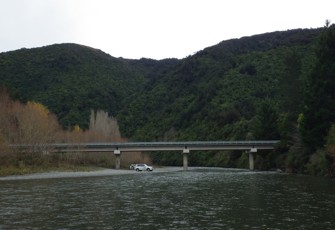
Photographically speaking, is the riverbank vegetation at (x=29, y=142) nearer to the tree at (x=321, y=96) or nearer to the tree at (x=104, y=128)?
the tree at (x=104, y=128)

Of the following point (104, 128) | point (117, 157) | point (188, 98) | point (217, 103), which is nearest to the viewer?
point (117, 157)

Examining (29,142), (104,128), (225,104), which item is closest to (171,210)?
(29,142)

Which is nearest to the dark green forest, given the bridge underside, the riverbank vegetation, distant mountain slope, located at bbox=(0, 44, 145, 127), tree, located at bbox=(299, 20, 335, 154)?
distant mountain slope, located at bbox=(0, 44, 145, 127)

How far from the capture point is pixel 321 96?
217 ft

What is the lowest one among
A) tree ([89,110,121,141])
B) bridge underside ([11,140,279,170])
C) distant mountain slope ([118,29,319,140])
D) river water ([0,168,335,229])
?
river water ([0,168,335,229])

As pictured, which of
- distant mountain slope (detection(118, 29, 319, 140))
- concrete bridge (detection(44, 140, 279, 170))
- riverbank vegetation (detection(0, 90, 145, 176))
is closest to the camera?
riverbank vegetation (detection(0, 90, 145, 176))

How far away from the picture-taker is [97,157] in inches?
4387

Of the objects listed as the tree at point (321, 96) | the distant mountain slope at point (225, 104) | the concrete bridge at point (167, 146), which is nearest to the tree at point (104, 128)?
the concrete bridge at point (167, 146)

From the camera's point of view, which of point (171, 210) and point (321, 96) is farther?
point (321, 96)

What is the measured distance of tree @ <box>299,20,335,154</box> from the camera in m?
65.9

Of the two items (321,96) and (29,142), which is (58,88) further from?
(321,96)

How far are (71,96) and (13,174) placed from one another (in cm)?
11010

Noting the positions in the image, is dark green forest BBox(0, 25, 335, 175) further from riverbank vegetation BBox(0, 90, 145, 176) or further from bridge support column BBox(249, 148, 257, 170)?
riverbank vegetation BBox(0, 90, 145, 176)

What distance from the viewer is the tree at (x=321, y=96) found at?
65938 mm
